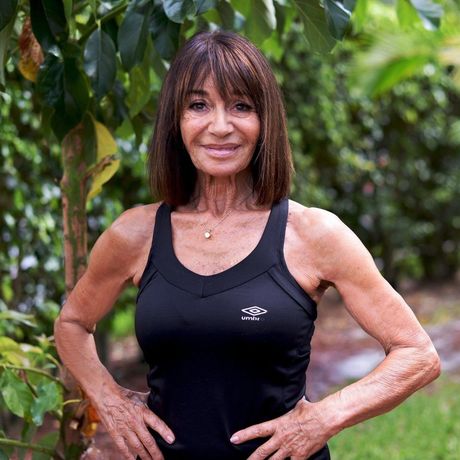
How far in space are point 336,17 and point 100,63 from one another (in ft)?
2.24

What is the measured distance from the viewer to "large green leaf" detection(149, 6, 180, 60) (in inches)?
105

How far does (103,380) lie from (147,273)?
1.33ft

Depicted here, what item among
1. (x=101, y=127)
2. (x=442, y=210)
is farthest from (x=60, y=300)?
(x=442, y=210)

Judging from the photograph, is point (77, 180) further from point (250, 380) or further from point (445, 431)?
point (445, 431)

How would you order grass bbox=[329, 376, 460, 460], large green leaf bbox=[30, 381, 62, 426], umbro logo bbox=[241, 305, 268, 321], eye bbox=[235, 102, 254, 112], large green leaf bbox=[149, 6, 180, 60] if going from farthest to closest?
1. grass bbox=[329, 376, 460, 460]
2. large green leaf bbox=[30, 381, 62, 426]
3. large green leaf bbox=[149, 6, 180, 60]
4. eye bbox=[235, 102, 254, 112]
5. umbro logo bbox=[241, 305, 268, 321]

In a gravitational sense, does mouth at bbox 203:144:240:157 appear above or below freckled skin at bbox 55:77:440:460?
above

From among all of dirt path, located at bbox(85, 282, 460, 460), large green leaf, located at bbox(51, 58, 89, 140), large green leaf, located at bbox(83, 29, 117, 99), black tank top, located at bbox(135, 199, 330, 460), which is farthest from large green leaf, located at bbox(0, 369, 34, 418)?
dirt path, located at bbox(85, 282, 460, 460)

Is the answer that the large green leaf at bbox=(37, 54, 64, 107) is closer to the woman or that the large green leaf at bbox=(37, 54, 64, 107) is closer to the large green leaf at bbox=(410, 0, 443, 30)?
the woman

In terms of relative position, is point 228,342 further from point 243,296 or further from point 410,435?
point 410,435

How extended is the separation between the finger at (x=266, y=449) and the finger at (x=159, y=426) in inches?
9.0

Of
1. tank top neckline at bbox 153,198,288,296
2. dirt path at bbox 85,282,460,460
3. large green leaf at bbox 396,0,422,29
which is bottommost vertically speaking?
dirt path at bbox 85,282,460,460

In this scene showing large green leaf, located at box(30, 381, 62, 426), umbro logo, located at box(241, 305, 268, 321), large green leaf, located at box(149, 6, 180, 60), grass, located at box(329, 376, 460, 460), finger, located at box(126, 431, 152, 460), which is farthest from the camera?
grass, located at box(329, 376, 460, 460)

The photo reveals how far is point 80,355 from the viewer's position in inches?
108

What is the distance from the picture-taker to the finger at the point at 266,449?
7.66 feet
